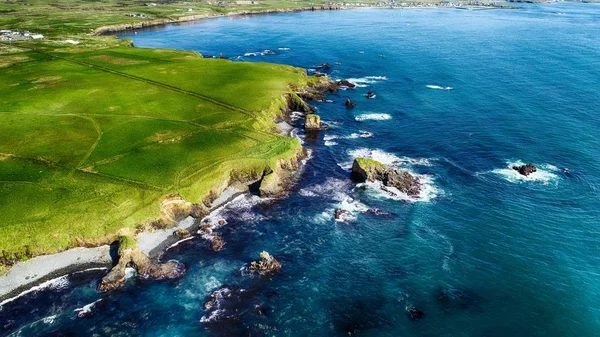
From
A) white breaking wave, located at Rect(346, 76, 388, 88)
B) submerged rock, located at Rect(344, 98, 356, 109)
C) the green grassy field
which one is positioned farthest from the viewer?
white breaking wave, located at Rect(346, 76, 388, 88)

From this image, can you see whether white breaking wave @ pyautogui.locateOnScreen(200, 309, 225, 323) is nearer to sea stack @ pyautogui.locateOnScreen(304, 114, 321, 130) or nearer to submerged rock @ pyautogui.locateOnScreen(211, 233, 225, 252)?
submerged rock @ pyautogui.locateOnScreen(211, 233, 225, 252)

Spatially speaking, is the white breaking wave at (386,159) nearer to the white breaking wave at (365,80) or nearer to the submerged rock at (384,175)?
the submerged rock at (384,175)

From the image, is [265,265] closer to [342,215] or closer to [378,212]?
[342,215]

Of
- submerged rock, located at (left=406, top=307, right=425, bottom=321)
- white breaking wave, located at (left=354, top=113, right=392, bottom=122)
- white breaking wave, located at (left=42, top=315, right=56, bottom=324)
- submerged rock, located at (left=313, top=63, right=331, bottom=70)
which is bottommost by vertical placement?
submerged rock, located at (left=406, top=307, right=425, bottom=321)

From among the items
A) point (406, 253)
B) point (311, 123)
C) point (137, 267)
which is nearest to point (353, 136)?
point (311, 123)

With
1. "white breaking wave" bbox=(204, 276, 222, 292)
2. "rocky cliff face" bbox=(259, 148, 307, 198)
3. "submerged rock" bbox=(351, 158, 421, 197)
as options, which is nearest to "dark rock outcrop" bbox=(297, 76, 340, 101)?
"rocky cliff face" bbox=(259, 148, 307, 198)
